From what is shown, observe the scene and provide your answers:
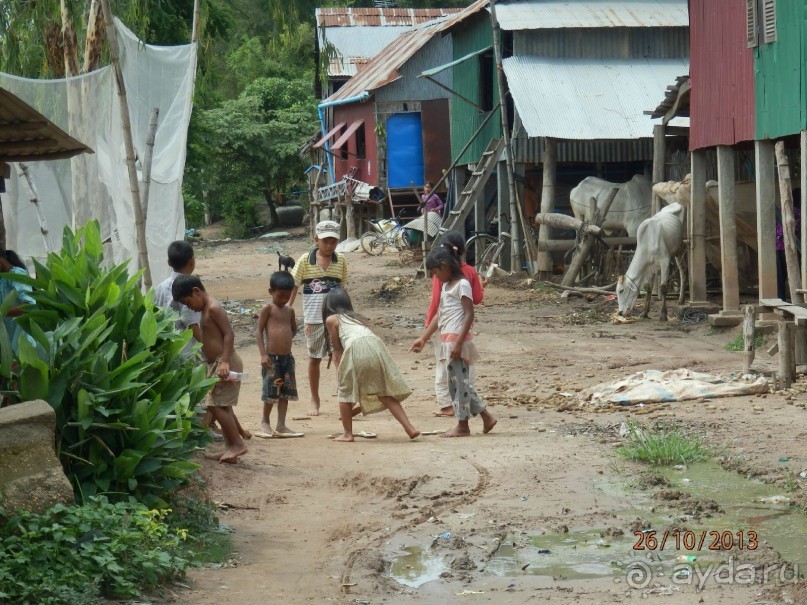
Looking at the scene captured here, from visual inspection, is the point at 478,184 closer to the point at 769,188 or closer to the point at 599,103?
the point at 599,103

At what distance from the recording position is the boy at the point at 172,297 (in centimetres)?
737

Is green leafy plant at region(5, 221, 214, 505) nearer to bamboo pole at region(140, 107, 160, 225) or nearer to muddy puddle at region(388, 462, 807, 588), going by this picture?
muddy puddle at region(388, 462, 807, 588)

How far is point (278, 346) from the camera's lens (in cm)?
859

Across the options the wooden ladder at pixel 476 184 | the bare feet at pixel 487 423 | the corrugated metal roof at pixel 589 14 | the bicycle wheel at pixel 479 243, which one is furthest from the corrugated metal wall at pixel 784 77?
the bicycle wheel at pixel 479 243

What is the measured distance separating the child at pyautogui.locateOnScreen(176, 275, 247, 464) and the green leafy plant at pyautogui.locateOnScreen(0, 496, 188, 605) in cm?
205

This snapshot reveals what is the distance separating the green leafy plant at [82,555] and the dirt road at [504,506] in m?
0.20

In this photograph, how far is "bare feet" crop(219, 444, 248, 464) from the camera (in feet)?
23.8

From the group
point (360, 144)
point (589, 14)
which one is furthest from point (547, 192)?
point (360, 144)

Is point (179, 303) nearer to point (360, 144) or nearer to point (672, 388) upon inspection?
point (672, 388)

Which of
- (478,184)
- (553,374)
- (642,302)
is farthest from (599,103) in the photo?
(553,374)

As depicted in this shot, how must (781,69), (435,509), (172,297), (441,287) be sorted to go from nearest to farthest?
(435,509) → (172,297) → (441,287) → (781,69)

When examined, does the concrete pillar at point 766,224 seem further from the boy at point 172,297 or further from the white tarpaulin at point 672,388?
the boy at point 172,297
